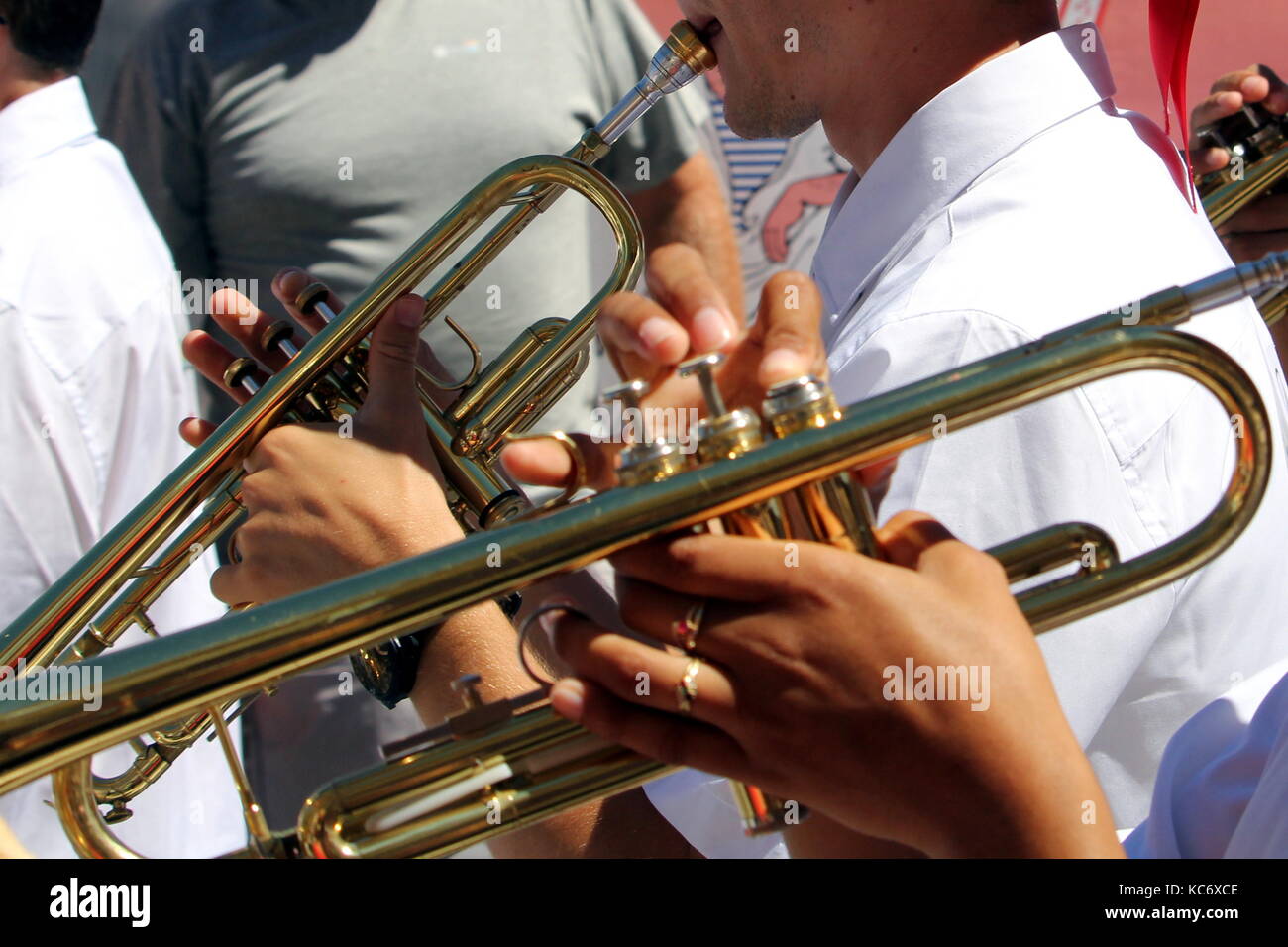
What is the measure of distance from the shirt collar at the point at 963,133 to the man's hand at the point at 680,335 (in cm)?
48

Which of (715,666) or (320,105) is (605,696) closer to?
(715,666)

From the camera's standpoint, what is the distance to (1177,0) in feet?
5.06

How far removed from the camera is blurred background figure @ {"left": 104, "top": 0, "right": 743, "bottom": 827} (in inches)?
91.5

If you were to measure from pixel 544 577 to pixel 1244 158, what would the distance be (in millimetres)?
1502

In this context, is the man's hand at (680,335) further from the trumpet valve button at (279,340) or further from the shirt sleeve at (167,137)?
the shirt sleeve at (167,137)

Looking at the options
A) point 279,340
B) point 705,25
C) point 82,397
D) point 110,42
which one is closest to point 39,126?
point 110,42

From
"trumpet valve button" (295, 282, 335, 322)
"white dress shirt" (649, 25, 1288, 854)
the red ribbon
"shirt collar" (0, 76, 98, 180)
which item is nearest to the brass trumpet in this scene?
the red ribbon

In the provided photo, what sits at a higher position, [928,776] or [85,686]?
[85,686]

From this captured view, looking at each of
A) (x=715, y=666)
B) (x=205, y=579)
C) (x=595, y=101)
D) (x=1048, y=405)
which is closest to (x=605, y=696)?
(x=715, y=666)

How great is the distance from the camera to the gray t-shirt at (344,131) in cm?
232

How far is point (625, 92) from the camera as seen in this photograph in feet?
8.51

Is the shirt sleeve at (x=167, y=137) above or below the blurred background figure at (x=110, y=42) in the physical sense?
below

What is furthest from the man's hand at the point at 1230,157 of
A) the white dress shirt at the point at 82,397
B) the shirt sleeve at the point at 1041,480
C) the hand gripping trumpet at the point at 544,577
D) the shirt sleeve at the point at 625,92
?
the white dress shirt at the point at 82,397

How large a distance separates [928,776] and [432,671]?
2.11 ft
